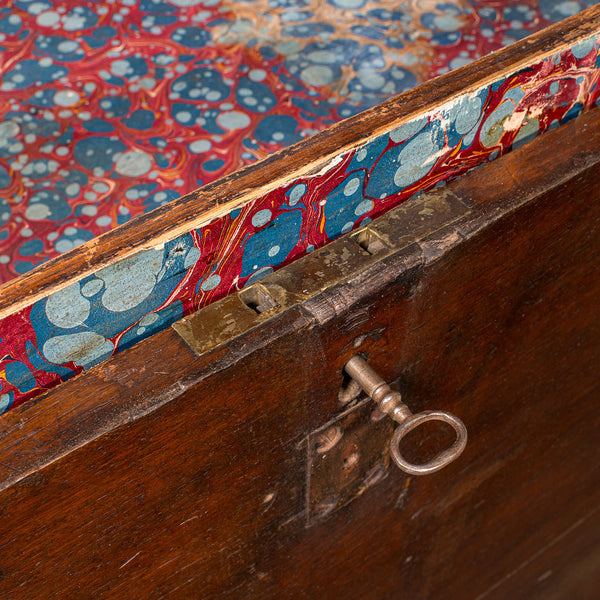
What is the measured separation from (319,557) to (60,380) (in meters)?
0.63

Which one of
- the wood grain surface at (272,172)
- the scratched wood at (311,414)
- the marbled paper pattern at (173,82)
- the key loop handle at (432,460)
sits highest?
the marbled paper pattern at (173,82)

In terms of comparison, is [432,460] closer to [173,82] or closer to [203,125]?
[203,125]

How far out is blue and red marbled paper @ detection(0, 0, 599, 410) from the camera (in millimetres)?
713

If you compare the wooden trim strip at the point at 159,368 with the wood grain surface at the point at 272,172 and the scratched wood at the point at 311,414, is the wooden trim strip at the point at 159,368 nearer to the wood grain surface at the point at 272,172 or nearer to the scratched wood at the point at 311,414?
the scratched wood at the point at 311,414

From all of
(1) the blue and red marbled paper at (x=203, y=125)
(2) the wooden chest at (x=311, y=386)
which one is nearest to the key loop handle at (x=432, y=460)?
(2) the wooden chest at (x=311, y=386)

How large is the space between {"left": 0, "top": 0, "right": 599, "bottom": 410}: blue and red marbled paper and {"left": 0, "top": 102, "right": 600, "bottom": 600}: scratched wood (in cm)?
6

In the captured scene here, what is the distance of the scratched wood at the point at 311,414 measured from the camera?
2.31 ft

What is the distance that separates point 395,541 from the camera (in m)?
1.34

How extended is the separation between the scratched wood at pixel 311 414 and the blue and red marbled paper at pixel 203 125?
6 cm

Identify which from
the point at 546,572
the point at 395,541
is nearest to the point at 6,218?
the point at 395,541

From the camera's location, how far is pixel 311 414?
0.89 meters

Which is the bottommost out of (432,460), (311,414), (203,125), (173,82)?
(432,460)

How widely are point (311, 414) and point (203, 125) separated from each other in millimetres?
549

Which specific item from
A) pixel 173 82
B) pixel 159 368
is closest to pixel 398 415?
pixel 159 368
